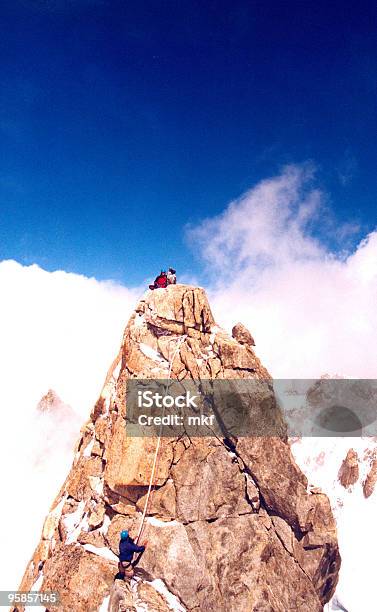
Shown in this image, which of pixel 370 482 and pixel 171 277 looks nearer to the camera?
pixel 171 277

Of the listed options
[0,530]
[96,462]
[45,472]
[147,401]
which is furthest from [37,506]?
[147,401]

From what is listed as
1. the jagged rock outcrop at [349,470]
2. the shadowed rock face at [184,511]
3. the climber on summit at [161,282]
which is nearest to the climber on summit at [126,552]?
the shadowed rock face at [184,511]

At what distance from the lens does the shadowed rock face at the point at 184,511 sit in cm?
2061

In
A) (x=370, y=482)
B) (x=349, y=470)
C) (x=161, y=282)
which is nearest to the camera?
(x=161, y=282)

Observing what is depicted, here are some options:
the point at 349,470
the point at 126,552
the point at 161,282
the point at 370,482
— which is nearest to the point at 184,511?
the point at 126,552

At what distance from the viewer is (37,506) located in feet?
189

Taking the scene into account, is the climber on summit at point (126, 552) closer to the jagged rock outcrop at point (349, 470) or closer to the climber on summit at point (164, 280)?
the climber on summit at point (164, 280)

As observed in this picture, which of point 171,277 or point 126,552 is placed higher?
point 171,277

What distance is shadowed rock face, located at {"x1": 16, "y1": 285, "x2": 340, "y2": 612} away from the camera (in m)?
20.6

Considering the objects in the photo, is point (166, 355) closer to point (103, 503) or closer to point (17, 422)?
point (103, 503)

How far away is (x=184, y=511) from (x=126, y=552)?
485 cm

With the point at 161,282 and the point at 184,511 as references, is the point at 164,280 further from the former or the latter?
the point at 184,511

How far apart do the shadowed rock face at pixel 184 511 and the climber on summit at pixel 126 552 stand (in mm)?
672

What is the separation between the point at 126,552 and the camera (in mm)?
19281
